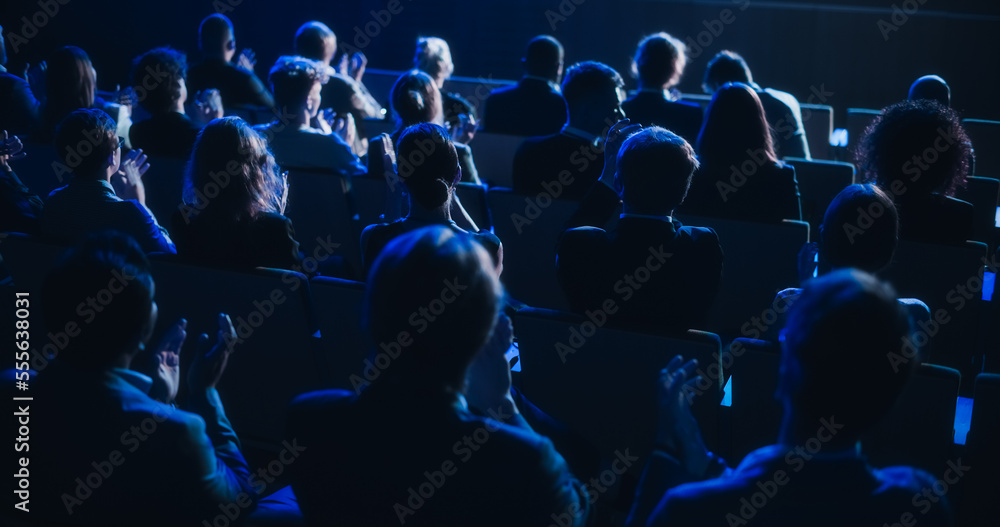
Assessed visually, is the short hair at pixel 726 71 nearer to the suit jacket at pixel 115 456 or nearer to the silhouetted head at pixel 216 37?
the silhouetted head at pixel 216 37

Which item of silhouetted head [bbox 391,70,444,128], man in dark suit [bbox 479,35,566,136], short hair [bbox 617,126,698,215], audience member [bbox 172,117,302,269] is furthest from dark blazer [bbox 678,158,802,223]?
man in dark suit [bbox 479,35,566,136]

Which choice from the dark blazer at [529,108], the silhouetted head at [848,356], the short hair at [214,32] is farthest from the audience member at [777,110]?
the silhouetted head at [848,356]

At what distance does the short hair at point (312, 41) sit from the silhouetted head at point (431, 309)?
14.2ft

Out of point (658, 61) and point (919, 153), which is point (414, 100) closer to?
point (658, 61)

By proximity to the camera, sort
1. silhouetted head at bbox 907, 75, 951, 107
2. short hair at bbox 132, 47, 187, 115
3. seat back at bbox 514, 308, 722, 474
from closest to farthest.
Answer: seat back at bbox 514, 308, 722, 474
short hair at bbox 132, 47, 187, 115
silhouetted head at bbox 907, 75, 951, 107

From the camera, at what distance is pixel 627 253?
2223mm

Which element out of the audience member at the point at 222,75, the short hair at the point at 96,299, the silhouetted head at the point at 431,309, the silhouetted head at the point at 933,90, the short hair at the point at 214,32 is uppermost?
the silhouetted head at the point at 933,90

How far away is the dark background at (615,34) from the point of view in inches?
279

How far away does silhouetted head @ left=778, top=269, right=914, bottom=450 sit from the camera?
4.20 feet

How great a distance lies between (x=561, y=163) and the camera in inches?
138

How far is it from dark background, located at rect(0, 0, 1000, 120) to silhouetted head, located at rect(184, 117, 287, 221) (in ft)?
18.4

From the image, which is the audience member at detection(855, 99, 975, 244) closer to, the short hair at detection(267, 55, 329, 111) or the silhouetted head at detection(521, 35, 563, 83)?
the silhouetted head at detection(521, 35, 563, 83)

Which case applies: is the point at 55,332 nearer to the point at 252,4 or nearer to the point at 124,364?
the point at 124,364

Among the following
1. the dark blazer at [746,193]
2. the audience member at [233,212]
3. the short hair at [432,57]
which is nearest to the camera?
the audience member at [233,212]
